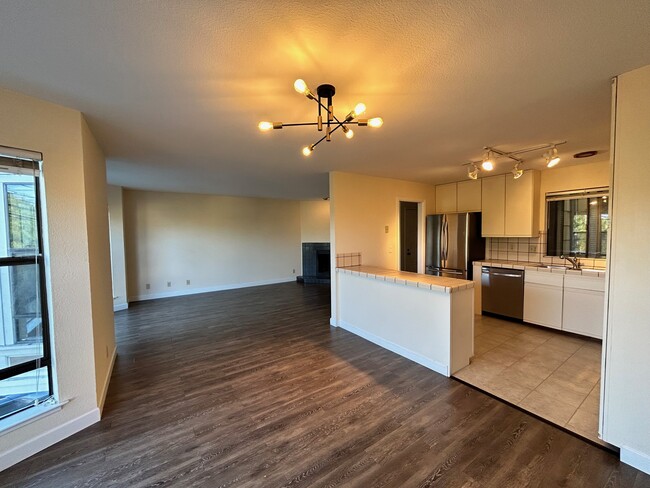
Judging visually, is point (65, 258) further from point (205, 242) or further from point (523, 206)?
point (523, 206)

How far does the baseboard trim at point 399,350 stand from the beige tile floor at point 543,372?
174 millimetres

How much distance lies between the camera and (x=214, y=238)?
6.82 meters

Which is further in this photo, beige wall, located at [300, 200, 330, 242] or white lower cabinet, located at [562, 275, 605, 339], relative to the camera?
beige wall, located at [300, 200, 330, 242]

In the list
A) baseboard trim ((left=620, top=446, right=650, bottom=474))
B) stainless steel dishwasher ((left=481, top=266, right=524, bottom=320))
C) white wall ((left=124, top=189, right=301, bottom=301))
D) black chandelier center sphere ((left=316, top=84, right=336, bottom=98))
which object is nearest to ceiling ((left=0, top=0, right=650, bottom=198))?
black chandelier center sphere ((left=316, top=84, right=336, bottom=98))

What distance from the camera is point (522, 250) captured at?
14.7 ft

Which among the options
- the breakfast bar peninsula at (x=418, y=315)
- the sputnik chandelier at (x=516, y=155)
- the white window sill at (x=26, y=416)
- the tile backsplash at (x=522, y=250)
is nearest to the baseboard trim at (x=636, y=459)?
the breakfast bar peninsula at (x=418, y=315)

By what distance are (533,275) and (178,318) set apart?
5685 millimetres

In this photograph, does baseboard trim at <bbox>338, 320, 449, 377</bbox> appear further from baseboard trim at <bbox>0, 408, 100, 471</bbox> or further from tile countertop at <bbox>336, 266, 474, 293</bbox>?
baseboard trim at <bbox>0, 408, 100, 471</bbox>

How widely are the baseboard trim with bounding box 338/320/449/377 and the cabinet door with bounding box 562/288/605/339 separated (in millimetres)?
2217

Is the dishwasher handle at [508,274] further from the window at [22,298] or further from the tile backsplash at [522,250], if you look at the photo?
the window at [22,298]

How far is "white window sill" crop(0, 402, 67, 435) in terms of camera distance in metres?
1.73

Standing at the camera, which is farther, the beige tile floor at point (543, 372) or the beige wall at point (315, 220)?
the beige wall at point (315, 220)

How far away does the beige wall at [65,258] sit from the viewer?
182 cm

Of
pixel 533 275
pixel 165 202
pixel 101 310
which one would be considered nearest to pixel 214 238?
pixel 165 202
